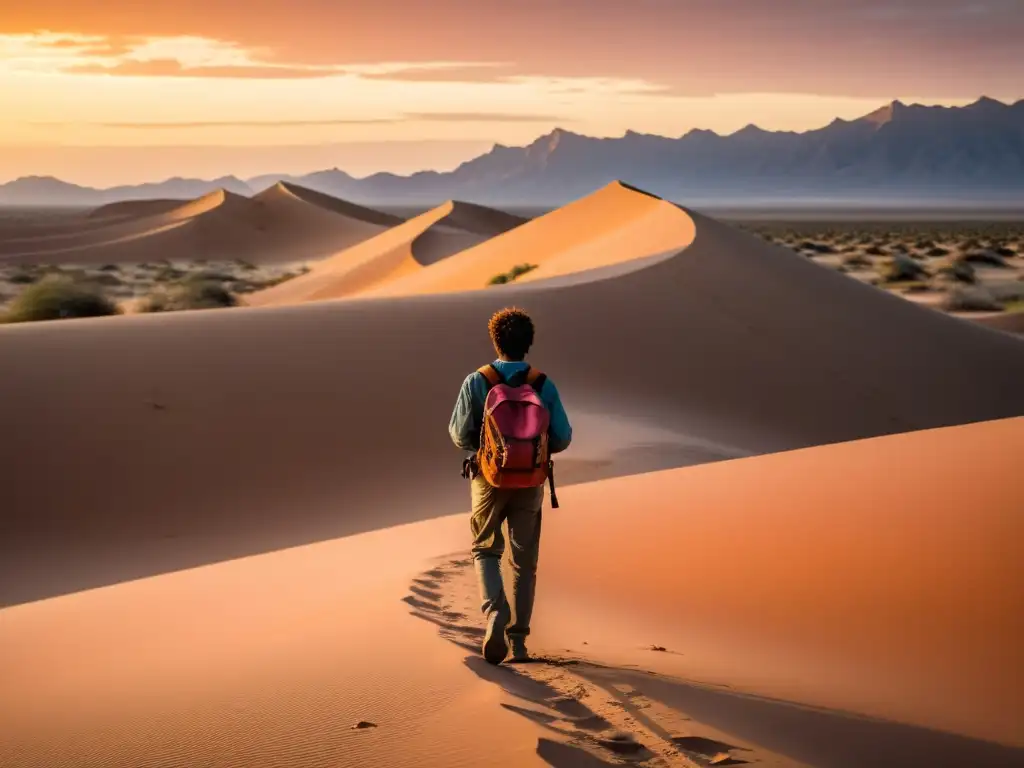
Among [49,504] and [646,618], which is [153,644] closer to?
[646,618]

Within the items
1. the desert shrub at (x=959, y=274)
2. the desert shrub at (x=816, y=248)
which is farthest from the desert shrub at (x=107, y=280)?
the desert shrub at (x=816, y=248)

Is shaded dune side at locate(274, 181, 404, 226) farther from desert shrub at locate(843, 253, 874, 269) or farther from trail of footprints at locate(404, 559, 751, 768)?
trail of footprints at locate(404, 559, 751, 768)

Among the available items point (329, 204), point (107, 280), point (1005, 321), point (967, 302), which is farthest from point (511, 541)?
point (329, 204)

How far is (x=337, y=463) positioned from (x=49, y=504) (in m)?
2.94

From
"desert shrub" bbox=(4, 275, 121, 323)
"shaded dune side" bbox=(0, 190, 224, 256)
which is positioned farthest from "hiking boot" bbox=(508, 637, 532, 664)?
"shaded dune side" bbox=(0, 190, 224, 256)

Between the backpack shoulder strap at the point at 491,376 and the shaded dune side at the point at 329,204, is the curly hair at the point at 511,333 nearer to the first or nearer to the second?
the backpack shoulder strap at the point at 491,376

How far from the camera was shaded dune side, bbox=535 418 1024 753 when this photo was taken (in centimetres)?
480

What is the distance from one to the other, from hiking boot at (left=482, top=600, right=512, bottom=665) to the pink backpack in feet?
1.68

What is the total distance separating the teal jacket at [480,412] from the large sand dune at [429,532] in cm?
88

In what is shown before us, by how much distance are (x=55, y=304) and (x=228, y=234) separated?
165ft

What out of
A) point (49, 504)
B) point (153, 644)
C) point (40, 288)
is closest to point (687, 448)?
point (49, 504)

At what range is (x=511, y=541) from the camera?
4961 millimetres

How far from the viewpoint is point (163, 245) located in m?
72.9

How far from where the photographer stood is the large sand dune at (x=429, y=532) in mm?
4336
